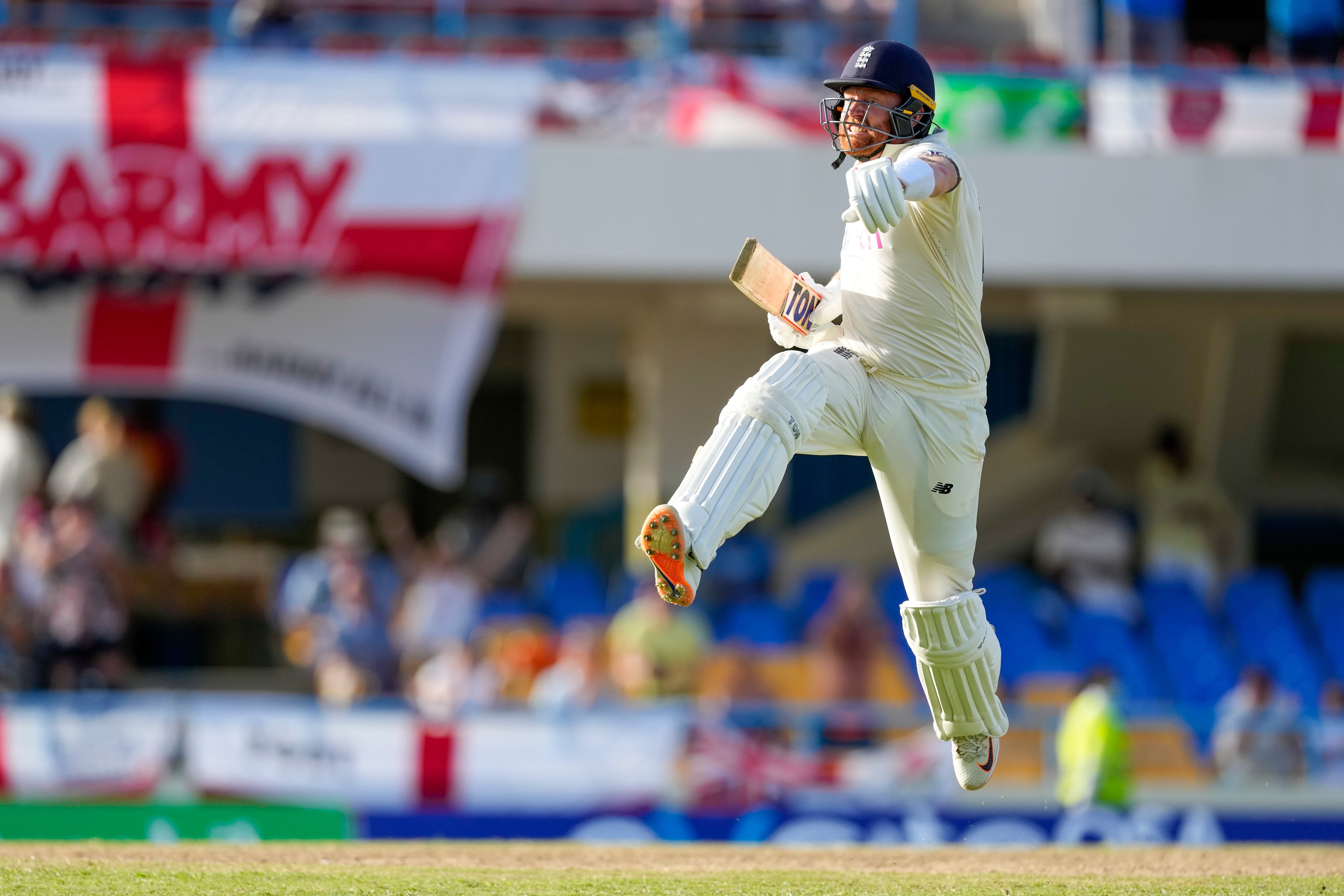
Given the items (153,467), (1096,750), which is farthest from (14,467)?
(1096,750)

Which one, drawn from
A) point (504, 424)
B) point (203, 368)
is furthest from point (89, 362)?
point (504, 424)

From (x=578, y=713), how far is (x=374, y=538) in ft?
18.0

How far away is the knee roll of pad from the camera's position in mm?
4695

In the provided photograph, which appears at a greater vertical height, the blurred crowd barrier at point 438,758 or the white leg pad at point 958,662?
the white leg pad at point 958,662

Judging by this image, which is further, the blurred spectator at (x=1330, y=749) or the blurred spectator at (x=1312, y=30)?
the blurred spectator at (x=1312, y=30)

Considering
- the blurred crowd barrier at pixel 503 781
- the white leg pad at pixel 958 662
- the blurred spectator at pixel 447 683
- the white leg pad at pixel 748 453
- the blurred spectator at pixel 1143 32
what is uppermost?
the blurred spectator at pixel 1143 32

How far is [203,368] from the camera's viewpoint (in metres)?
10.6

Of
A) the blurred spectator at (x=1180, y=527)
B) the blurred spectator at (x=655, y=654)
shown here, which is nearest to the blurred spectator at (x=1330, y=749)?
the blurred spectator at (x=1180, y=527)

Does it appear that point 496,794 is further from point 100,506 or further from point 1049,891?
point 1049,891

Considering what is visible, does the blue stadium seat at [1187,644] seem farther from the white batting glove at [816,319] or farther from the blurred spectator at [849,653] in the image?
the white batting glove at [816,319]

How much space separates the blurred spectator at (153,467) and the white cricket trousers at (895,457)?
6791mm

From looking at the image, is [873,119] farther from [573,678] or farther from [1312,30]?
[1312,30]

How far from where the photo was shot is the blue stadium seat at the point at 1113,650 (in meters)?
10.4

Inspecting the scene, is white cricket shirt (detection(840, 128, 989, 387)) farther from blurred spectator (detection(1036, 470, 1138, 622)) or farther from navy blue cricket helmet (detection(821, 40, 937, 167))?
blurred spectator (detection(1036, 470, 1138, 622))
